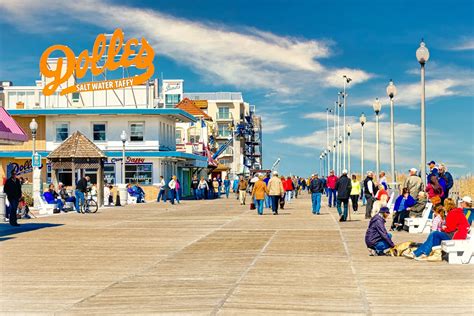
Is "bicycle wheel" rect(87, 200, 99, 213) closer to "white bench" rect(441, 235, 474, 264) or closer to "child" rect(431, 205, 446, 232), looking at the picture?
"child" rect(431, 205, 446, 232)

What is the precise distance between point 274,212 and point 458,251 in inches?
764

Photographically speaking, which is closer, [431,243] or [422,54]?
[431,243]

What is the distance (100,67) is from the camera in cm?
6109

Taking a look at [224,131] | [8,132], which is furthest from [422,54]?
[224,131]

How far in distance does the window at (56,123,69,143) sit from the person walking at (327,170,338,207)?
23750mm

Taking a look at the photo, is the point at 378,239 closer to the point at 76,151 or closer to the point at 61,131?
the point at 76,151

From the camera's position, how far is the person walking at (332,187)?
39.8m

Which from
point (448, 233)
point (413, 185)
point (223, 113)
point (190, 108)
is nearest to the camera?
point (448, 233)

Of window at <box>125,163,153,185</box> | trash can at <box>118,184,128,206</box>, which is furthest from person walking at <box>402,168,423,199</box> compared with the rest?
window at <box>125,163,153,185</box>

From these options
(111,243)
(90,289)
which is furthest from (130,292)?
(111,243)

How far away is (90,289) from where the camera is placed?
11414mm

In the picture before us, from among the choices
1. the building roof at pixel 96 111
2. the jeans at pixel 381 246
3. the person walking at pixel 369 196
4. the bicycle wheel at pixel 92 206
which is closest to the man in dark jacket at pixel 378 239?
the jeans at pixel 381 246

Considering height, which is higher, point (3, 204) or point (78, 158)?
point (78, 158)

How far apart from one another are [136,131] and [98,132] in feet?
10.2
